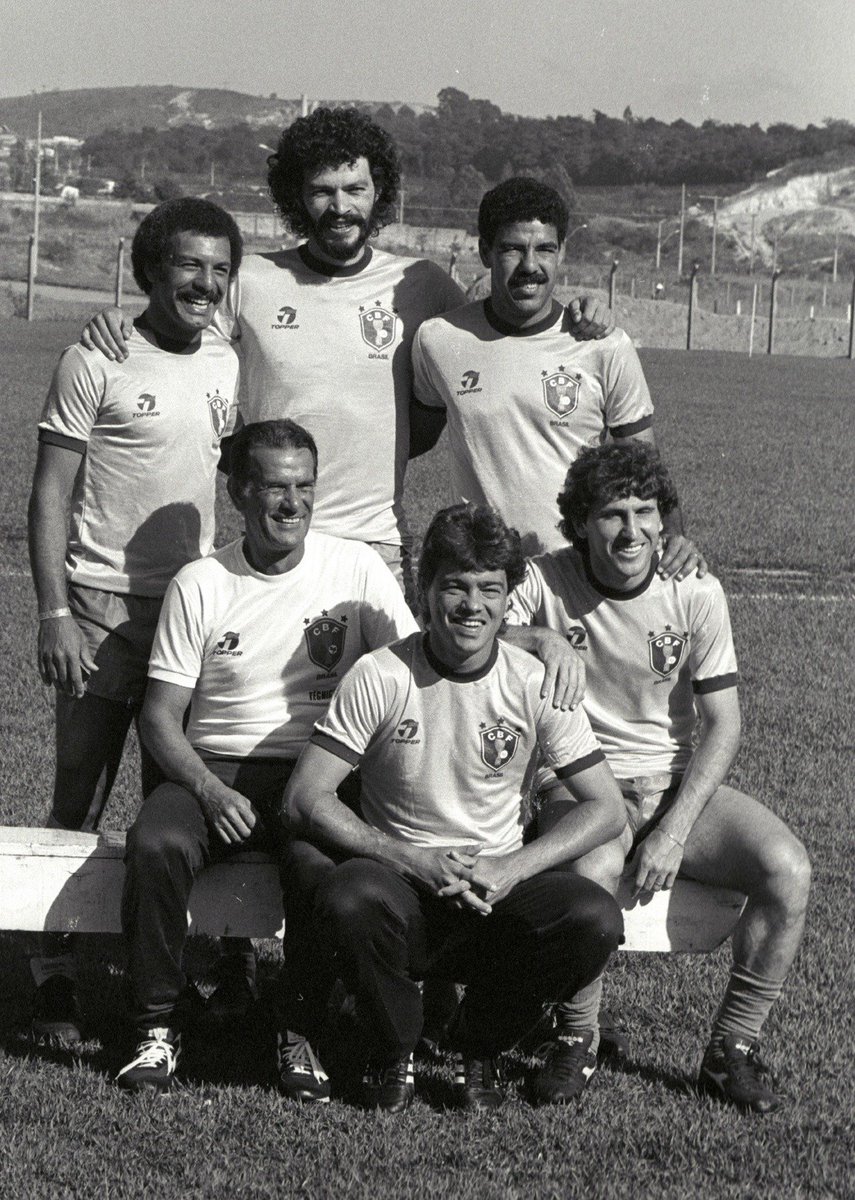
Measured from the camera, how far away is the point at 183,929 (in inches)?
164

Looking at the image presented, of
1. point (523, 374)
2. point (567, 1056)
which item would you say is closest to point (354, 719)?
point (567, 1056)

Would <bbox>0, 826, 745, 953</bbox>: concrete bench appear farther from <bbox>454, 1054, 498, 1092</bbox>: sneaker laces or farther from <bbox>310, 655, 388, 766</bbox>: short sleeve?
<bbox>454, 1054, 498, 1092</bbox>: sneaker laces

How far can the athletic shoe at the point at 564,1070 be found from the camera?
13.6 feet

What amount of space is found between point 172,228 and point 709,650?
6.23ft

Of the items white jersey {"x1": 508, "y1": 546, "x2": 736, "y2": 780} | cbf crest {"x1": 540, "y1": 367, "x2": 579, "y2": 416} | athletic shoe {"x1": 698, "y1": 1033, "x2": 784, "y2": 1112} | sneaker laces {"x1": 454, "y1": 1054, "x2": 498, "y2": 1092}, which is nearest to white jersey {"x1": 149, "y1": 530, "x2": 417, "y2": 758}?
white jersey {"x1": 508, "y1": 546, "x2": 736, "y2": 780}

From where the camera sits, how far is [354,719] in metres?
4.20

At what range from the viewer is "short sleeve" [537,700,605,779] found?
13.9ft

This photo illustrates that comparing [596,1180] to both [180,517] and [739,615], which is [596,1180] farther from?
[739,615]

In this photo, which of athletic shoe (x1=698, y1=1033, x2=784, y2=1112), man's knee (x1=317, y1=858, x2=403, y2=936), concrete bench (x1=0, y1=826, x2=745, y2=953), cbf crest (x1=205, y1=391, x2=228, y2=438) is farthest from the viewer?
cbf crest (x1=205, y1=391, x2=228, y2=438)

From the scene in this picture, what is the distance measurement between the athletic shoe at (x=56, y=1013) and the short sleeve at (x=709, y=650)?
6.38 ft

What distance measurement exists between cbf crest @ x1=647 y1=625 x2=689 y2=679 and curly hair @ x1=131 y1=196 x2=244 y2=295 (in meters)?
1.60

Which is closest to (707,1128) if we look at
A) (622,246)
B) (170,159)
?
(622,246)

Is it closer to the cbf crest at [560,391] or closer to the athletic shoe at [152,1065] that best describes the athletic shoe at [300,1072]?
the athletic shoe at [152,1065]

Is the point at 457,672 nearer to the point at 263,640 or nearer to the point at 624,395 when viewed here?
the point at 263,640
